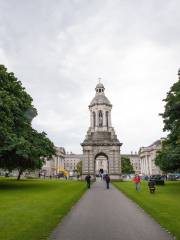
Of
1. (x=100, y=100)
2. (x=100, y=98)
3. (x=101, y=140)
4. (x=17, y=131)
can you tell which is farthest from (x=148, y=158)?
(x=17, y=131)

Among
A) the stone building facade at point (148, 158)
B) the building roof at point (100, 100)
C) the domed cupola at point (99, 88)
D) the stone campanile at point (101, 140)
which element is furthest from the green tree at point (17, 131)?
the stone building facade at point (148, 158)

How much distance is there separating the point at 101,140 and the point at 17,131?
4160cm

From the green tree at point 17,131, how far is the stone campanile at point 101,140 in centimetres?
3506

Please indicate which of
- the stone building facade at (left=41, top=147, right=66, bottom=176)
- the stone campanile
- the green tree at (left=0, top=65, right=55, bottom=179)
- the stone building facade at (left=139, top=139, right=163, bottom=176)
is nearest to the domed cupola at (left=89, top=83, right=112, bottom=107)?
the stone campanile

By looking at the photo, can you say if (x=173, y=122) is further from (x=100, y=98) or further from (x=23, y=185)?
(x=100, y=98)

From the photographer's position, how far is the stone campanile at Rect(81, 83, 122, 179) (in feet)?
232

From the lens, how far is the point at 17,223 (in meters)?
11.7

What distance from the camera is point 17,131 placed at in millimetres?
33062

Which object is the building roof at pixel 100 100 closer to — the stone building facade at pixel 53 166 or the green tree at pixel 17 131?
the green tree at pixel 17 131

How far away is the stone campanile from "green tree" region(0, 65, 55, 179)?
115ft

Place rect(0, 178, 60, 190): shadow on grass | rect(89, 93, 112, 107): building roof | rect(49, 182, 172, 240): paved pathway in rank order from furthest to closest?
rect(89, 93, 112, 107): building roof < rect(0, 178, 60, 190): shadow on grass < rect(49, 182, 172, 240): paved pathway

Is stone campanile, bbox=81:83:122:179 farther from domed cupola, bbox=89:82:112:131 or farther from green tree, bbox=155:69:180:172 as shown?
green tree, bbox=155:69:180:172

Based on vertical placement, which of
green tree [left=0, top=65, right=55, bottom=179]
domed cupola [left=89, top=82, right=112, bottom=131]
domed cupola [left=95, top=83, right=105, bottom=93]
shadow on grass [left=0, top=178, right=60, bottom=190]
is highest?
domed cupola [left=95, top=83, right=105, bottom=93]

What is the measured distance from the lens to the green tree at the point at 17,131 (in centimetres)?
2914
